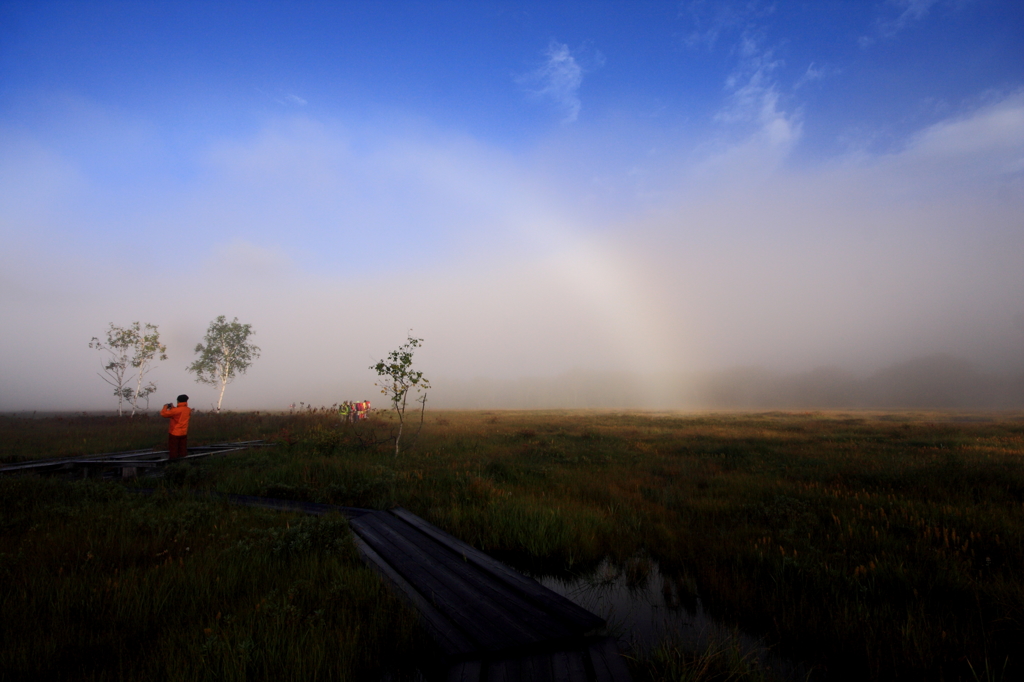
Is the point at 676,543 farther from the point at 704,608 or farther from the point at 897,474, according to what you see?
the point at 897,474

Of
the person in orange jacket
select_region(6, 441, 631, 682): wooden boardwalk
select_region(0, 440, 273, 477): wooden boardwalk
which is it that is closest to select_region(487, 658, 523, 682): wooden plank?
select_region(6, 441, 631, 682): wooden boardwalk

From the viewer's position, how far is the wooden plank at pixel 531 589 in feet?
12.2

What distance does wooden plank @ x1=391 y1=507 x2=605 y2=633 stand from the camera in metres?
3.73

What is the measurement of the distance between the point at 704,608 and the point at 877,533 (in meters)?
3.53

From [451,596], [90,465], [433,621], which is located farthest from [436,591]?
[90,465]

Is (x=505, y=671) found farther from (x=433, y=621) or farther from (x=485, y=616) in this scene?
(x=433, y=621)

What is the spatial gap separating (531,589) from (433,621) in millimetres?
1214

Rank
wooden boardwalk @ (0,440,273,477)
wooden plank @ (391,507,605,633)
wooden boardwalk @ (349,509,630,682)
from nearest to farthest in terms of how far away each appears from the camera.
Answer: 1. wooden boardwalk @ (349,509,630,682)
2. wooden plank @ (391,507,605,633)
3. wooden boardwalk @ (0,440,273,477)

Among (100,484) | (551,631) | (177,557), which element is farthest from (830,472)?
(100,484)

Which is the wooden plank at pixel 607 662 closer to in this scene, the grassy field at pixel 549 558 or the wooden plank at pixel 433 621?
the grassy field at pixel 549 558

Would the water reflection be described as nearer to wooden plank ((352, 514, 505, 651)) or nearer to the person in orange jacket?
wooden plank ((352, 514, 505, 651))

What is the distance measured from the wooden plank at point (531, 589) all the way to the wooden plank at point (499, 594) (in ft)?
0.22

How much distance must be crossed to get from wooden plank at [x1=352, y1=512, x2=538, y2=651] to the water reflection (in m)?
1.12

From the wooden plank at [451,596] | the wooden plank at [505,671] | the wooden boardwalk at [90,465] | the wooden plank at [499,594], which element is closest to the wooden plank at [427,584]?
the wooden plank at [451,596]
